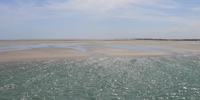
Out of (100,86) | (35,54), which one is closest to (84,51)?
(35,54)

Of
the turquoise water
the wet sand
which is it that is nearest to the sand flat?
the wet sand

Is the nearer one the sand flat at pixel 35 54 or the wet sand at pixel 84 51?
the sand flat at pixel 35 54

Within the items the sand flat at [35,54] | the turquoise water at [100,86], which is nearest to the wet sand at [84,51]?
the sand flat at [35,54]

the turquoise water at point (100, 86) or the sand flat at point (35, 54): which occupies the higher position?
the sand flat at point (35, 54)

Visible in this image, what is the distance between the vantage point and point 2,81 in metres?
11.7

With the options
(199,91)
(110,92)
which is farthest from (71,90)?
(199,91)

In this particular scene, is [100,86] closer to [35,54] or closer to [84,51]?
[35,54]

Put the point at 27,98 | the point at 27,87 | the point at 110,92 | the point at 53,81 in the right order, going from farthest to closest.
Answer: the point at 53,81 → the point at 27,87 → the point at 110,92 → the point at 27,98

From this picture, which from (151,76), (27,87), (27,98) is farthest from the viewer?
(151,76)

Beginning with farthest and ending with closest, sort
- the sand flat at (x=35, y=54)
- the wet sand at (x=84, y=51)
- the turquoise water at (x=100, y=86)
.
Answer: the wet sand at (x=84, y=51)
the sand flat at (x=35, y=54)
the turquoise water at (x=100, y=86)

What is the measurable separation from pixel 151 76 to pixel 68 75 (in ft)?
20.7

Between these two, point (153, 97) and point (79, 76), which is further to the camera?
point (79, 76)

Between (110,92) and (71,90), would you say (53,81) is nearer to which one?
(71,90)

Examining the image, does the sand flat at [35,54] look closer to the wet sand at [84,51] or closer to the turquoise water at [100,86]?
the wet sand at [84,51]
